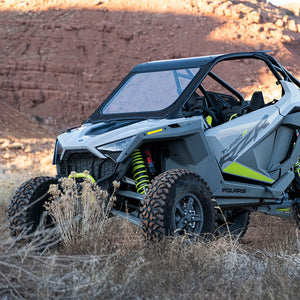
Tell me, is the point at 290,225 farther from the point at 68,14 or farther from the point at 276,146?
the point at 68,14

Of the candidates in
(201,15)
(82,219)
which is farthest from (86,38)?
(82,219)

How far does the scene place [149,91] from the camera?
6605 mm

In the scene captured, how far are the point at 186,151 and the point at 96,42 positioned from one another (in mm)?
29022

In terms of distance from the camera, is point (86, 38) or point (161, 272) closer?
point (161, 272)

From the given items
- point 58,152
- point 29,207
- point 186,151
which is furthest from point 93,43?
point 29,207

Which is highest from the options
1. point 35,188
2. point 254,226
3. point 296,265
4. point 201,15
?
point 201,15

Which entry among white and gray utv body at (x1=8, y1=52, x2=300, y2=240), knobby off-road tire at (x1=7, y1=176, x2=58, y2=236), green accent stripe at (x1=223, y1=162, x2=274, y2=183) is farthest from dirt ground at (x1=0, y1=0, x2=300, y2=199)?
knobby off-road tire at (x1=7, y1=176, x2=58, y2=236)

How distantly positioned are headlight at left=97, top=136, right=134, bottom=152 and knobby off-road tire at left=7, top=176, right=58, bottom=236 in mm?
706

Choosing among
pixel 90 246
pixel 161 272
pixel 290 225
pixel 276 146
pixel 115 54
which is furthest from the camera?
pixel 115 54

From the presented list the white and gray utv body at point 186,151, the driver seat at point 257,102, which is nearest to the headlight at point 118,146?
the white and gray utv body at point 186,151

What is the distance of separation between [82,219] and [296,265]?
74.3 inches

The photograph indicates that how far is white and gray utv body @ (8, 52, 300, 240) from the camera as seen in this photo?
5.42 meters

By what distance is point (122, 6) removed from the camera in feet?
117

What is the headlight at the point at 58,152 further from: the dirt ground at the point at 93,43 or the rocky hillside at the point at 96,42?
the rocky hillside at the point at 96,42
